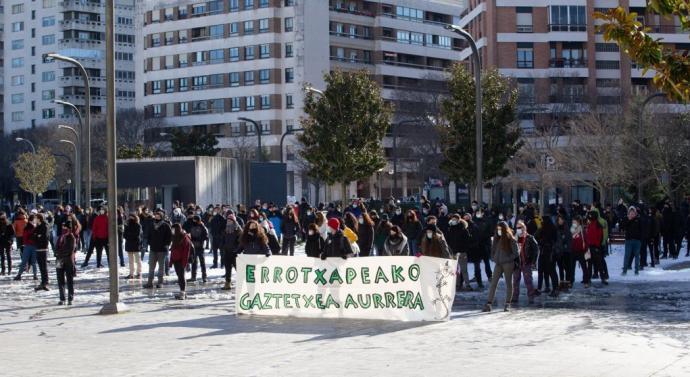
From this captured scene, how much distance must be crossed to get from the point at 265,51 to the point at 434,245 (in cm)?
7176

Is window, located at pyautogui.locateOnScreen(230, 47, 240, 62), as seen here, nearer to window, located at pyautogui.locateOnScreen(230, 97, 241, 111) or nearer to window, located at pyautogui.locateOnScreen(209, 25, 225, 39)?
window, located at pyautogui.locateOnScreen(209, 25, 225, 39)

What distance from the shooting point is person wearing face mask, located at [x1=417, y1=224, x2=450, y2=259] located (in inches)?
719

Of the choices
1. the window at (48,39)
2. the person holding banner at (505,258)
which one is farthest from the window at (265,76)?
the person holding banner at (505,258)

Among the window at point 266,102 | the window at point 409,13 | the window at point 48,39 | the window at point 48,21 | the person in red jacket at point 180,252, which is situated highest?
the window at point 48,21

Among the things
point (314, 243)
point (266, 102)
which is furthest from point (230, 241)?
point (266, 102)

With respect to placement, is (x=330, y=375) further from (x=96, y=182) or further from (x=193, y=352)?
(x=96, y=182)

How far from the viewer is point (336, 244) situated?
1792cm

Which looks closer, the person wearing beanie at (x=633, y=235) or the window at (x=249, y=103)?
the person wearing beanie at (x=633, y=235)

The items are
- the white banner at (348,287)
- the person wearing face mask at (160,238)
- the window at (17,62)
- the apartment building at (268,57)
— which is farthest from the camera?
the window at (17,62)

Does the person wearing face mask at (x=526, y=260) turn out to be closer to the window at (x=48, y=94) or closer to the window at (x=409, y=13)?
the window at (x=409, y=13)

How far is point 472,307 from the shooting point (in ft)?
59.0

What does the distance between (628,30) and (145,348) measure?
7.52m

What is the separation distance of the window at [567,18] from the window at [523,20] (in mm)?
1612

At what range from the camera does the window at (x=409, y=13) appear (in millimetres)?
93812
